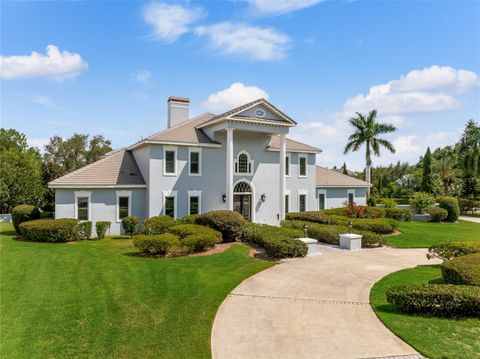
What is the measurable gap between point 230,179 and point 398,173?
51.1 meters

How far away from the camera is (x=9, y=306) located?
9070 mm

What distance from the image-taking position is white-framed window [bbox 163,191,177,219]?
75.8ft

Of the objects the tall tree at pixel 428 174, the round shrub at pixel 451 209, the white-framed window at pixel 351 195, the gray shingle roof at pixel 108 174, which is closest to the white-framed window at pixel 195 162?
the gray shingle roof at pixel 108 174

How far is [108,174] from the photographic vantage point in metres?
22.9

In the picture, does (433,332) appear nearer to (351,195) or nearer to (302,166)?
(302,166)

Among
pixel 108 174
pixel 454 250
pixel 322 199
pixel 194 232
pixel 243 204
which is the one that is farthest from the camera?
pixel 322 199

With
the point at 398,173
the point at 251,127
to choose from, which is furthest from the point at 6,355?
the point at 398,173

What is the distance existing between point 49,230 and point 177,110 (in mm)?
13460

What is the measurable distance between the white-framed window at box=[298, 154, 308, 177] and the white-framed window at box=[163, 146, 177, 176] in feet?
35.8

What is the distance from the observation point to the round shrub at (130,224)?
21.4 m

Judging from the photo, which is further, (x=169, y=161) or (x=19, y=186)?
(x=19, y=186)

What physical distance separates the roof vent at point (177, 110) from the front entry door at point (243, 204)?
7.93m

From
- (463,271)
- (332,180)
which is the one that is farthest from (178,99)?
(463,271)

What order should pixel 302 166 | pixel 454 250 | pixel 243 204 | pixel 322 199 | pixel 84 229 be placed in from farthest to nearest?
pixel 322 199
pixel 302 166
pixel 243 204
pixel 84 229
pixel 454 250
